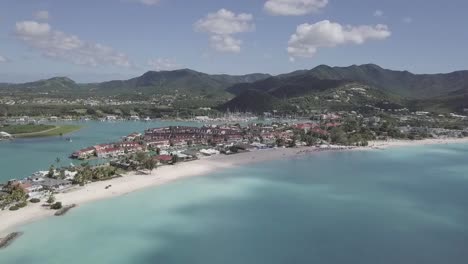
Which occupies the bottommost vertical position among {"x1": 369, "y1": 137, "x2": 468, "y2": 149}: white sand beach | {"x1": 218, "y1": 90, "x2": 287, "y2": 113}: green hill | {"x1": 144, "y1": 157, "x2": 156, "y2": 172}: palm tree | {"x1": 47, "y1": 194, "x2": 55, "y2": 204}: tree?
{"x1": 369, "y1": 137, "x2": 468, "y2": 149}: white sand beach

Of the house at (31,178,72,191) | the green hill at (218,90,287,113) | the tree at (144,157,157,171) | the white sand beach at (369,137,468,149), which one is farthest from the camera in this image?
the green hill at (218,90,287,113)

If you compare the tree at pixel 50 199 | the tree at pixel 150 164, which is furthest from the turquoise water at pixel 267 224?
the tree at pixel 150 164

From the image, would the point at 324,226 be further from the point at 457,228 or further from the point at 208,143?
the point at 208,143

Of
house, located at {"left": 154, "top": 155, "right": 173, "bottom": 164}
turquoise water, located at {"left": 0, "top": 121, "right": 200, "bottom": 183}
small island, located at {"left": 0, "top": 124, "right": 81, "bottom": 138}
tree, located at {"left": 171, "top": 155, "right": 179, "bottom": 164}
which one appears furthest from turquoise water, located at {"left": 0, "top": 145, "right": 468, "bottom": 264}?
→ small island, located at {"left": 0, "top": 124, "right": 81, "bottom": 138}

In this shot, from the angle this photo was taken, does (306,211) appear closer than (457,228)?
No

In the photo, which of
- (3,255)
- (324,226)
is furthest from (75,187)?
(324,226)

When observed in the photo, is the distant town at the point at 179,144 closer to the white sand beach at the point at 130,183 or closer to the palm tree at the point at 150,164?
the palm tree at the point at 150,164

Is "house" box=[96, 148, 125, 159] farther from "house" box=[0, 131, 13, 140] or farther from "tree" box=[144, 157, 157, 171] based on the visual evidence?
"house" box=[0, 131, 13, 140]
